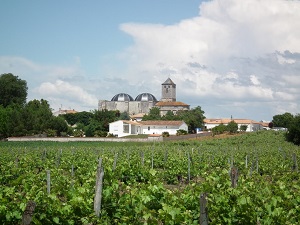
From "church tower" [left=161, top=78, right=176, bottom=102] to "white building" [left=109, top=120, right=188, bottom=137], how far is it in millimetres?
89047

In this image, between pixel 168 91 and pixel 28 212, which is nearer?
pixel 28 212

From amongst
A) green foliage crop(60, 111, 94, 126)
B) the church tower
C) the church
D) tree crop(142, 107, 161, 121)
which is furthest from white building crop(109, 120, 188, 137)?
the church tower

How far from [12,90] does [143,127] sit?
25079 mm

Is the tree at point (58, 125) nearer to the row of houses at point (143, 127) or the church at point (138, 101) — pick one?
the row of houses at point (143, 127)

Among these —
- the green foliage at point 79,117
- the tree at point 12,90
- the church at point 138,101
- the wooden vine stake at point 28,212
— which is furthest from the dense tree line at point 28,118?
the church at point 138,101

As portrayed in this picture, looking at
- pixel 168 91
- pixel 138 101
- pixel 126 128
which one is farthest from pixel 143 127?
pixel 168 91

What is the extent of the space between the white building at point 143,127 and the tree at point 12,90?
1860 centimetres

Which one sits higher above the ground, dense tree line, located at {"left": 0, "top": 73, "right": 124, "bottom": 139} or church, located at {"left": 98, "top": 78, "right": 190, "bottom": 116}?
church, located at {"left": 98, "top": 78, "right": 190, "bottom": 116}

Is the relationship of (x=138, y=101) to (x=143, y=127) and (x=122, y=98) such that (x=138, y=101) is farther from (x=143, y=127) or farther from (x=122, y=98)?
(x=143, y=127)

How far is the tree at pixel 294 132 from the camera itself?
2082 inches

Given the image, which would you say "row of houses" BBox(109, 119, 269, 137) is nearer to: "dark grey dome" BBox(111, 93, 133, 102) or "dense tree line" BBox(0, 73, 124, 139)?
"dense tree line" BBox(0, 73, 124, 139)

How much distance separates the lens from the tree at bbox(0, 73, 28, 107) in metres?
93.3

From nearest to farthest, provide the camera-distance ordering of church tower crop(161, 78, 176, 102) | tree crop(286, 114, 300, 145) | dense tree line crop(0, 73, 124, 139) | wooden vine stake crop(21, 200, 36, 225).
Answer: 1. wooden vine stake crop(21, 200, 36, 225)
2. tree crop(286, 114, 300, 145)
3. dense tree line crop(0, 73, 124, 139)
4. church tower crop(161, 78, 176, 102)

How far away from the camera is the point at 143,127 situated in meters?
96.1
